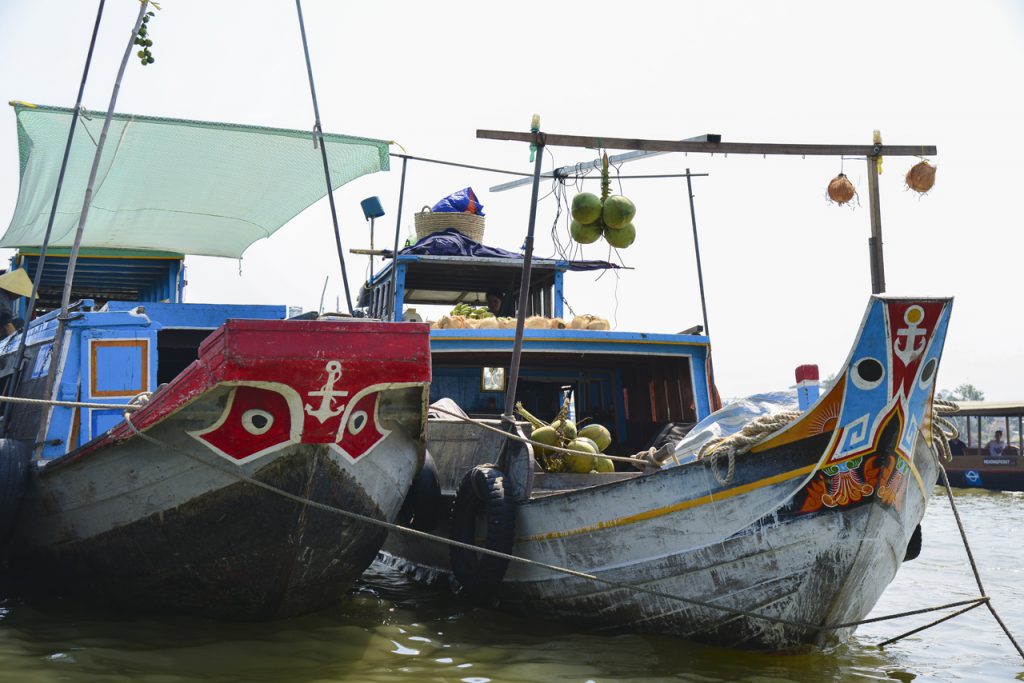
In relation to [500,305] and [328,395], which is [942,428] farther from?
[500,305]

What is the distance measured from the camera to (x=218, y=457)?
4.50 m

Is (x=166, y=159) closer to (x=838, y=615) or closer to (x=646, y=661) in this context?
(x=646, y=661)

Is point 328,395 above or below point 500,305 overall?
below

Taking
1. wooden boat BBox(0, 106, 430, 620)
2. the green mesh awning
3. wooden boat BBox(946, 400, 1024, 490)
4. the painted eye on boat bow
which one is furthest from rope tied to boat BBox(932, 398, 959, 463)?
wooden boat BBox(946, 400, 1024, 490)

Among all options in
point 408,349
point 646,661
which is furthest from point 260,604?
point 646,661

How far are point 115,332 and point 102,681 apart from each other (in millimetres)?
2710

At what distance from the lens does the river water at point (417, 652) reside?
4223 mm

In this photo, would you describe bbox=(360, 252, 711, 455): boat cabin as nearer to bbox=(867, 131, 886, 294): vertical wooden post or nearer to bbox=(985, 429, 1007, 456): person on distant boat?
bbox=(867, 131, 886, 294): vertical wooden post

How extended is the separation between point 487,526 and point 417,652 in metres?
0.95

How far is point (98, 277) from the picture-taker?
32.5 ft

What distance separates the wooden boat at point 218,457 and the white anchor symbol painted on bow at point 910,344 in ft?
7.58

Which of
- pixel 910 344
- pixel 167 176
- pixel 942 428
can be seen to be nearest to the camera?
pixel 910 344

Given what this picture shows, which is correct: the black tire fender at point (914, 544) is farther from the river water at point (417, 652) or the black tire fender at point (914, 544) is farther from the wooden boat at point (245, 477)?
the wooden boat at point (245, 477)

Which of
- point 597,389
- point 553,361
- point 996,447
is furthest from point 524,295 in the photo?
point 996,447
